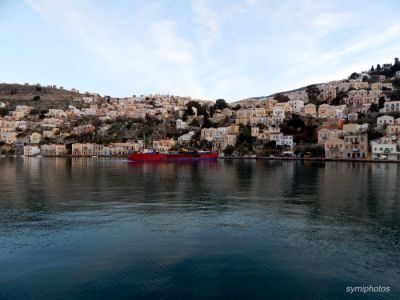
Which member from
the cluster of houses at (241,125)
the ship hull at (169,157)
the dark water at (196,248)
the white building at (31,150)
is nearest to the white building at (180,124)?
the cluster of houses at (241,125)

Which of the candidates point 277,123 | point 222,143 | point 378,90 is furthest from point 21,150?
point 378,90

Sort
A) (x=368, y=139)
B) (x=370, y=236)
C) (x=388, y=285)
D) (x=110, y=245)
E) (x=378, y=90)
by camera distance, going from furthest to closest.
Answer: (x=378, y=90) → (x=368, y=139) → (x=370, y=236) → (x=110, y=245) → (x=388, y=285)

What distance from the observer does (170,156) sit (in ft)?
303

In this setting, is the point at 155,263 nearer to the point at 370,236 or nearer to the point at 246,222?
the point at 246,222

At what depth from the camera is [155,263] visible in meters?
11.1

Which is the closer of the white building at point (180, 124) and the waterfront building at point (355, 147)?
the waterfront building at point (355, 147)

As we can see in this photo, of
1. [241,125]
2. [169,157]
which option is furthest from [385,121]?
[169,157]

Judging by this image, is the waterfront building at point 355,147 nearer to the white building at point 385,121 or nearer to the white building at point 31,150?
the white building at point 385,121

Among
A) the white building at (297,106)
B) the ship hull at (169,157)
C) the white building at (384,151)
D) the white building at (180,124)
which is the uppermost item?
the white building at (297,106)

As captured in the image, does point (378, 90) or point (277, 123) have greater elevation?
point (378, 90)

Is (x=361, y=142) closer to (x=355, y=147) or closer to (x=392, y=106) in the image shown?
(x=355, y=147)

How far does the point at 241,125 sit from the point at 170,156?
35397 millimetres

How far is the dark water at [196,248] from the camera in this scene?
31.0ft

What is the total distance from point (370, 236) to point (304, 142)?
290 feet
